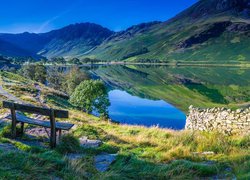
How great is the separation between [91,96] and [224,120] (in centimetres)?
2909

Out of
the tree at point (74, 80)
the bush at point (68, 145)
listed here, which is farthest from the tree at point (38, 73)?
the bush at point (68, 145)

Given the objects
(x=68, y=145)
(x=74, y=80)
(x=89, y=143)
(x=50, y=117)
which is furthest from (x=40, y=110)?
(x=74, y=80)

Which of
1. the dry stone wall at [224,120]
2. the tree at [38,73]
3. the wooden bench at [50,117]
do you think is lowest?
the dry stone wall at [224,120]

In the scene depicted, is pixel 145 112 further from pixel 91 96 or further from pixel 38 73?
pixel 38 73

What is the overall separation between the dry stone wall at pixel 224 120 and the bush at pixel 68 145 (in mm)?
11484

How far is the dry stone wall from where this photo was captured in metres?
21.1

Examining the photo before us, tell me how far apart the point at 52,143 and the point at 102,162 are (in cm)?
322

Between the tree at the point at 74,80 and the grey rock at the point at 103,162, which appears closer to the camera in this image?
the grey rock at the point at 103,162

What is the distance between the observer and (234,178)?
30.6 feet

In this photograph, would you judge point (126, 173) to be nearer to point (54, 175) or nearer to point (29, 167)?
point (54, 175)

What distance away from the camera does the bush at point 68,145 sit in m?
13.1

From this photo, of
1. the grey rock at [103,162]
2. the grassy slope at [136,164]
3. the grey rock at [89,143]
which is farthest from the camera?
the grey rock at [89,143]

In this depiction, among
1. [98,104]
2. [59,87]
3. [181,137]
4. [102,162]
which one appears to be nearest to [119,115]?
[98,104]

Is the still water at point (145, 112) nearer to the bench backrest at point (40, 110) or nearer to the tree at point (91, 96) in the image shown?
the tree at point (91, 96)
